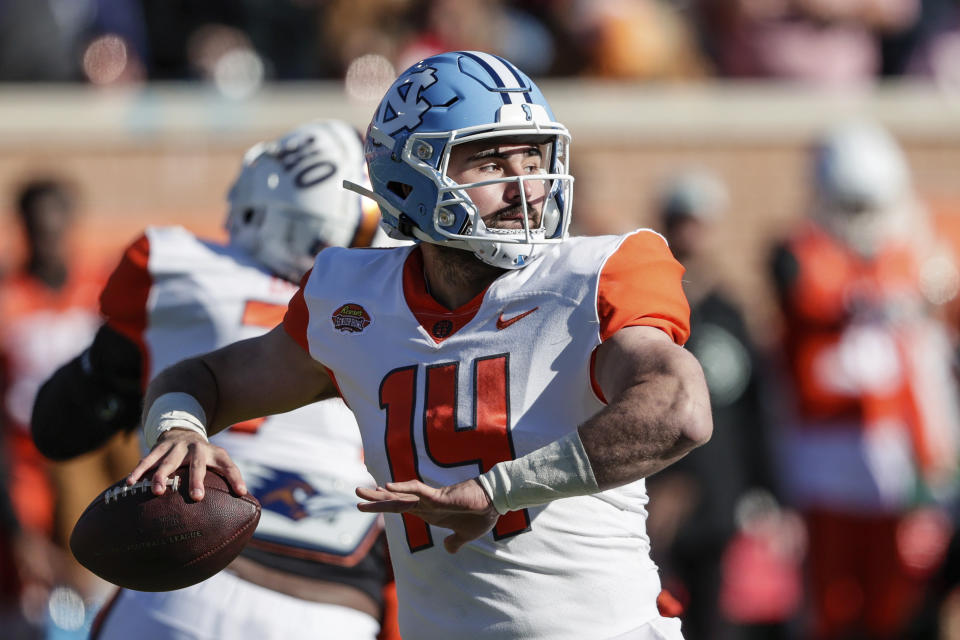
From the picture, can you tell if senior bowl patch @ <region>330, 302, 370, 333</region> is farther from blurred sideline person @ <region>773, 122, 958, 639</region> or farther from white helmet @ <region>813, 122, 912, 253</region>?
white helmet @ <region>813, 122, 912, 253</region>

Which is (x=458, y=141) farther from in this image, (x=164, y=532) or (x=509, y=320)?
(x=164, y=532)

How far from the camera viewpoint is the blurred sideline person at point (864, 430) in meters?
7.29

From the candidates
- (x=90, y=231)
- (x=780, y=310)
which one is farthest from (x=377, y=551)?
(x=90, y=231)

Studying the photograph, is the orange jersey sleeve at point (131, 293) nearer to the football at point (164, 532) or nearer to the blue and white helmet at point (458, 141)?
the blue and white helmet at point (458, 141)

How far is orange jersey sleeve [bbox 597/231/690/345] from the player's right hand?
0.76 metres

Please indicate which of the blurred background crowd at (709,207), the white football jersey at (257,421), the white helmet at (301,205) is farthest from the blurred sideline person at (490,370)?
the blurred background crowd at (709,207)

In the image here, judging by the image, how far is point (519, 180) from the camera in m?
3.04

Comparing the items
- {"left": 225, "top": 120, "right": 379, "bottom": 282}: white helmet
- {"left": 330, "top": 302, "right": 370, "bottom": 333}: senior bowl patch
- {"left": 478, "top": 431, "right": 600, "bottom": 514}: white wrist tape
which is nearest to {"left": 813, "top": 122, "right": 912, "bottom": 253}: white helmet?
{"left": 225, "top": 120, "right": 379, "bottom": 282}: white helmet

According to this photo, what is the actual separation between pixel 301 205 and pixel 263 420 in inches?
22.3

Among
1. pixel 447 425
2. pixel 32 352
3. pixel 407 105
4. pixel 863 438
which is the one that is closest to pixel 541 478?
pixel 447 425

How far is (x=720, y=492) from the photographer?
6.80 metres

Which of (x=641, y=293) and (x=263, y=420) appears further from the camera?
(x=263, y=420)

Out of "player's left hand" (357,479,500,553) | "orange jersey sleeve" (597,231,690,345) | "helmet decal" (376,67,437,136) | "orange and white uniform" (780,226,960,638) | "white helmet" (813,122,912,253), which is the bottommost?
"orange and white uniform" (780,226,960,638)

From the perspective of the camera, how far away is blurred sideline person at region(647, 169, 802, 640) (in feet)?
22.0
